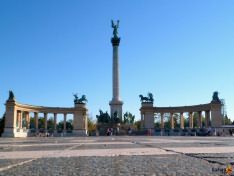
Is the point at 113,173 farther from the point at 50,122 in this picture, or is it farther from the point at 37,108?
the point at 50,122

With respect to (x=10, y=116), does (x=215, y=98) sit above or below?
above

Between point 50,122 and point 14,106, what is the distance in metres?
60.3

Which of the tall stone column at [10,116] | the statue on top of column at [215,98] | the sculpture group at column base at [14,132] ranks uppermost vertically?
the statue on top of column at [215,98]

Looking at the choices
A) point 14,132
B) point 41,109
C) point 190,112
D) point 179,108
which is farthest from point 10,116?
point 190,112

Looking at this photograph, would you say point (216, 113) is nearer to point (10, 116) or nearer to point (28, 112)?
point (28, 112)

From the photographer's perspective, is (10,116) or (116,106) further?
(116,106)

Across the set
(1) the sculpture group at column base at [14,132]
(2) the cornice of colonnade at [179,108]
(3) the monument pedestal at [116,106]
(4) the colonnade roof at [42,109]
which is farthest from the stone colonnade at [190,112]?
(1) the sculpture group at column base at [14,132]

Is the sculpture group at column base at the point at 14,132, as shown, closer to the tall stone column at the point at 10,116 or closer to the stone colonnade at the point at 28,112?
the stone colonnade at the point at 28,112

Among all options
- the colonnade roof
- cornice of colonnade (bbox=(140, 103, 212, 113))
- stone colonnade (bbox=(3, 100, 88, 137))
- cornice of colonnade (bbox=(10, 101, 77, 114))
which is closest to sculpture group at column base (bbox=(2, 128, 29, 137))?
stone colonnade (bbox=(3, 100, 88, 137))

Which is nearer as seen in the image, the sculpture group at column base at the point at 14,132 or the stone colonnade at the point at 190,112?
the sculpture group at column base at the point at 14,132

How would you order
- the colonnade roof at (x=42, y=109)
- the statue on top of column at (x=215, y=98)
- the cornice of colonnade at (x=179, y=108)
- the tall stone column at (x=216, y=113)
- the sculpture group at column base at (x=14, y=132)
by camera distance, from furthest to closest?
the colonnade roof at (x=42, y=109) → the cornice of colonnade at (x=179, y=108) → the statue on top of column at (x=215, y=98) → the tall stone column at (x=216, y=113) → the sculpture group at column base at (x=14, y=132)

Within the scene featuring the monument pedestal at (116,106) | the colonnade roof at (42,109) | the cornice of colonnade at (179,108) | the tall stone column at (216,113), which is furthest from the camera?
the monument pedestal at (116,106)

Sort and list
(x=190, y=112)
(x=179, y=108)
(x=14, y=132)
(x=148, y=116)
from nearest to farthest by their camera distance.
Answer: (x=14, y=132) → (x=190, y=112) → (x=179, y=108) → (x=148, y=116)

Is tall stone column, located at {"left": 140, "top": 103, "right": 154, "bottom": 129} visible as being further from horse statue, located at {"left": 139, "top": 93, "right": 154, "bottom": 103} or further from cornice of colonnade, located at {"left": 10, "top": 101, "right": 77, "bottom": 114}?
cornice of colonnade, located at {"left": 10, "top": 101, "right": 77, "bottom": 114}
